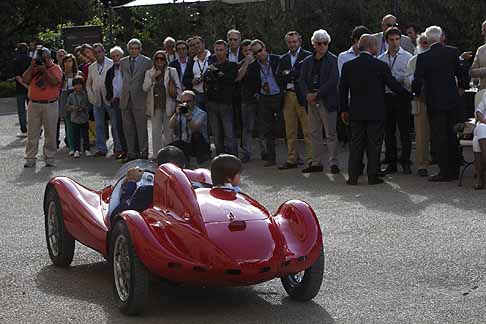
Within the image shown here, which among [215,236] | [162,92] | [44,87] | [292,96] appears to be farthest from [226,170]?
[44,87]

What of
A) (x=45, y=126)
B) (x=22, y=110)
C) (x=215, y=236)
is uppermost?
(x=215, y=236)

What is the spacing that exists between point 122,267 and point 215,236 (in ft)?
2.79

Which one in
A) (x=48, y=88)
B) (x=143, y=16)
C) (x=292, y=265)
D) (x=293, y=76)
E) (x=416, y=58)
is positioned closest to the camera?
(x=292, y=265)

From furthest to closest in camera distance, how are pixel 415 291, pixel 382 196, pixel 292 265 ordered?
1. pixel 382 196
2. pixel 415 291
3. pixel 292 265

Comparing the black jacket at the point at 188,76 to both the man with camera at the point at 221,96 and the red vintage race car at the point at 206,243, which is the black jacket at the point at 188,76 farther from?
the red vintage race car at the point at 206,243

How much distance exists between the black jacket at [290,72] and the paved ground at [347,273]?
2218 millimetres

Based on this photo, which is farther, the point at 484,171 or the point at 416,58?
the point at 416,58

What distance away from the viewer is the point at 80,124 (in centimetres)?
1994

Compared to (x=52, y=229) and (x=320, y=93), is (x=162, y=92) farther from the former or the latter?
(x=52, y=229)

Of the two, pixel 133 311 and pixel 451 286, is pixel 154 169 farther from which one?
pixel 451 286

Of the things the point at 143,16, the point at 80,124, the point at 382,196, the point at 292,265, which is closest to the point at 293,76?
the point at 382,196

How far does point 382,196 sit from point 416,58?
89.6 inches

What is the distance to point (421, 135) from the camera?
605 inches

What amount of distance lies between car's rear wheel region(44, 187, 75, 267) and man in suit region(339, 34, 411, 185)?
17.7ft
